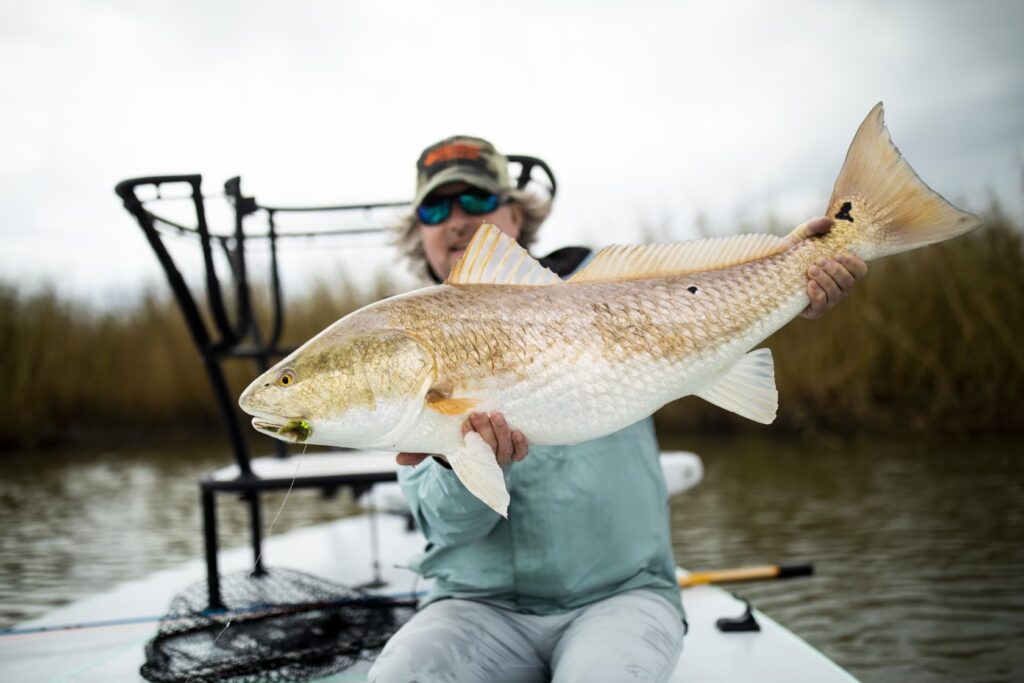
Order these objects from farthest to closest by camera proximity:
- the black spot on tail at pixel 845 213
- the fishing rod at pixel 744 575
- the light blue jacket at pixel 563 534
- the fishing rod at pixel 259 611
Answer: the fishing rod at pixel 744 575, the fishing rod at pixel 259 611, the light blue jacket at pixel 563 534, the black spot on tail at pixel 845 213

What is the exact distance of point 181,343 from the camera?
1591 cm

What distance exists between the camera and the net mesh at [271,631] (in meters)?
3.02

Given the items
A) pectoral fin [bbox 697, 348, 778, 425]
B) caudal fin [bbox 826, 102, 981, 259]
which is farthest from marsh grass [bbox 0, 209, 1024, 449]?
pectoral fin [bbox 697, 348, 778, 425]

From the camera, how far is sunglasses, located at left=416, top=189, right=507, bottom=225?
327 centimetres

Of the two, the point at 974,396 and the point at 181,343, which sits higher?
the point at 181,343

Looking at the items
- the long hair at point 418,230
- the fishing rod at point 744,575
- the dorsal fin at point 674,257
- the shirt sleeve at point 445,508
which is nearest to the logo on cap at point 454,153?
the long hair at point 418,230

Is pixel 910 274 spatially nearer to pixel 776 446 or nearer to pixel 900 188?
pixel 776 446

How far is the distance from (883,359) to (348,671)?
1097cm

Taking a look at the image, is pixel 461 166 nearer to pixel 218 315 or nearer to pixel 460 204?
pixel 460 204

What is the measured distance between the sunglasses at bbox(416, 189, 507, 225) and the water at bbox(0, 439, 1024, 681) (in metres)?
3.15

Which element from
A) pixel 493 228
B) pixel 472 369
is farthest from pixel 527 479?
pixel 493 228

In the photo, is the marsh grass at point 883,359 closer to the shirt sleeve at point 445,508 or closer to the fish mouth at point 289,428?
the shirt sleeve at point 445,508

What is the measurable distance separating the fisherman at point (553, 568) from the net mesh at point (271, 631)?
0.69 meters

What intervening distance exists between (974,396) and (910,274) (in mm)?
2056
